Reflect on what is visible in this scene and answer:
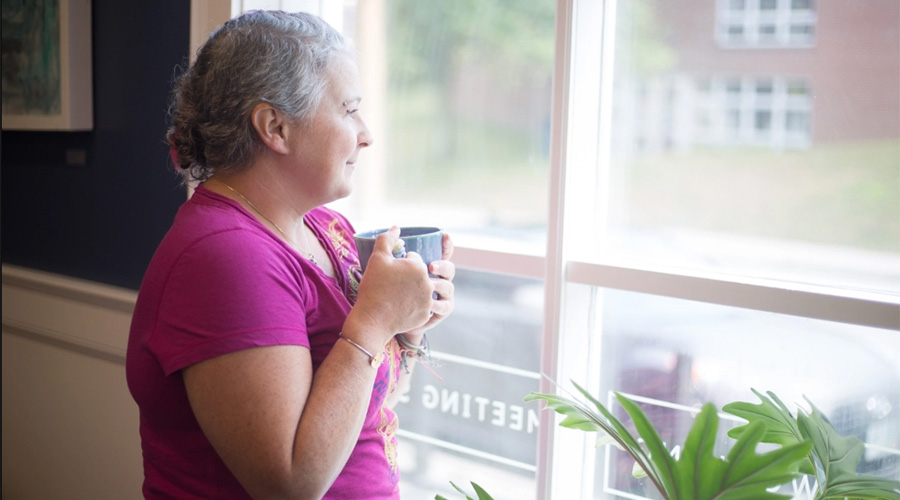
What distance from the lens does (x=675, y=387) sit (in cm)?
158

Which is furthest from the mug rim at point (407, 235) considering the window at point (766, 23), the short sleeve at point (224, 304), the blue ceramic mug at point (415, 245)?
the window at point (766, 23)

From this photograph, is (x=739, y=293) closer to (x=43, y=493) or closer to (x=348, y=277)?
(x=348, y=277)

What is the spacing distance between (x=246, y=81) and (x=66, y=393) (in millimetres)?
1762

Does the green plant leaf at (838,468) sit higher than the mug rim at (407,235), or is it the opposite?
the mug rim at (407,235)

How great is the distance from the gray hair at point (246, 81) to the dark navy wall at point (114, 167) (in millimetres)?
844

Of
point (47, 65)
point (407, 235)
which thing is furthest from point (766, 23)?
point (47, 65)

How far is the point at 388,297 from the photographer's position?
1.13 metres

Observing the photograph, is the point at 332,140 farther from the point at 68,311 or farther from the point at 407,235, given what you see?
the point at 68,311

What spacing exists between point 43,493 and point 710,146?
7.95ft

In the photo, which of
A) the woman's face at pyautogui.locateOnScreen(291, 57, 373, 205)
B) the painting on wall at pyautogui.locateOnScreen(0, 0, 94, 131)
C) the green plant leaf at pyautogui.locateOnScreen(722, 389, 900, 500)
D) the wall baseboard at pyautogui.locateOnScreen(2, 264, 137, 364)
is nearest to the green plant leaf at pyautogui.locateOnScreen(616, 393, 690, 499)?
the green plant leaf at pyautogui.locateOnScreen(722, 389, 900, 500)

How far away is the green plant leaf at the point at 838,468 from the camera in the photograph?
935 millimetres

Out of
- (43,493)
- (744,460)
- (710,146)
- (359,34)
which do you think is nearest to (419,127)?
(359,34)

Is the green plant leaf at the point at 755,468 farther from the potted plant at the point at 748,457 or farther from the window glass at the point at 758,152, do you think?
the window glass at the point at 758,152

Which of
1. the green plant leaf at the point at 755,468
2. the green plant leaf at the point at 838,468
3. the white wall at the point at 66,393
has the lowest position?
the white wall at the point at 66,393
